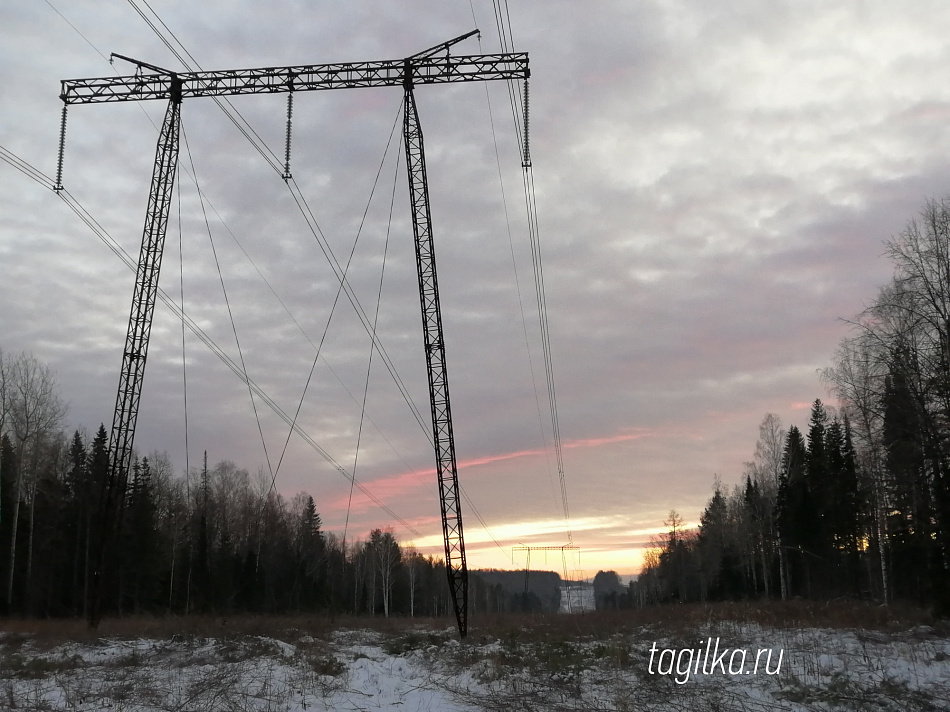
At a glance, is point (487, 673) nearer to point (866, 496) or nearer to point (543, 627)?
point (543, 627)

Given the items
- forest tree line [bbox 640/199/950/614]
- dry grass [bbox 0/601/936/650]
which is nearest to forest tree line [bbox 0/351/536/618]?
dry grass [bbox 0/601/936/650]

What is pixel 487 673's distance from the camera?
2309cm

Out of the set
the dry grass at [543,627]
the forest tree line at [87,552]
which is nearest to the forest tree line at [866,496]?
the dry grass at [543,627]

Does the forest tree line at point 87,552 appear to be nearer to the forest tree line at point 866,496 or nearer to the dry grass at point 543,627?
the dry grass at point 543,627

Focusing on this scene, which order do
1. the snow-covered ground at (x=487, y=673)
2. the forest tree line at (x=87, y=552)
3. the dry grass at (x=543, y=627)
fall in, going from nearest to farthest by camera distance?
the snow-covered ground at (x=487, y=673) → the dry grass at (x=543, y=627) → the forest tree line at (x=87, y=552)

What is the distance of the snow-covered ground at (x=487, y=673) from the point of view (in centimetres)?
1797

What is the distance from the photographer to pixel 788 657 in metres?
23.1

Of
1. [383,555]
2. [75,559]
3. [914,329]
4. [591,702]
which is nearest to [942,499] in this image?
[914,329]

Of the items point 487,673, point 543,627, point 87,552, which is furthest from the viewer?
point 87,552

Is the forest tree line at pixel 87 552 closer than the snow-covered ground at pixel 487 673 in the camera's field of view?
No

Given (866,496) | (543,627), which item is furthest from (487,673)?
(866,496)

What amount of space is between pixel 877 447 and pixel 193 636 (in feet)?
108

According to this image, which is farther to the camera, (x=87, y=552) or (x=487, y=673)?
(x=87, y=552)

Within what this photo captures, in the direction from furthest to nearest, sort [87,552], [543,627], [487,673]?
1. [87,552]
2. [543,627]
3. [487,673]
